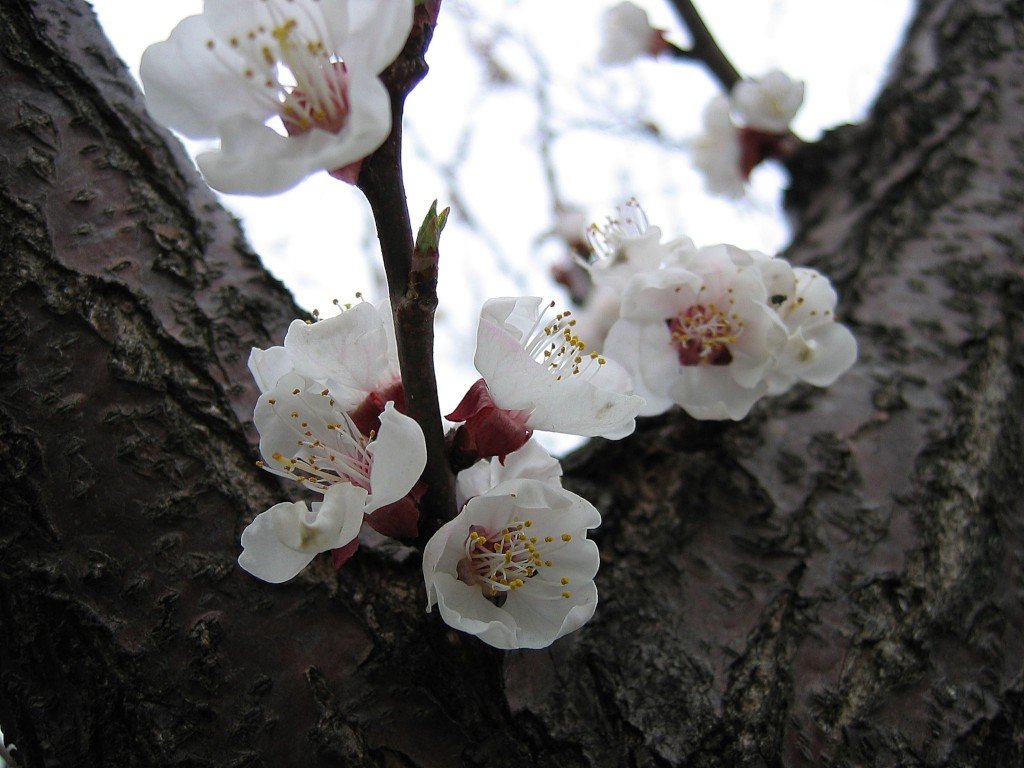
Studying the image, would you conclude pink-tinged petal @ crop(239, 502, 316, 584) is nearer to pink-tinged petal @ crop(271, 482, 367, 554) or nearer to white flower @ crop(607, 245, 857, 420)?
pink-tinged petal @ crop(271, 482, 367, 554)

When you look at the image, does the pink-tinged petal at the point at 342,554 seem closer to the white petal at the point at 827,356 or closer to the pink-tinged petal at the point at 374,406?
the pink-tinged petal at the point at 374,406

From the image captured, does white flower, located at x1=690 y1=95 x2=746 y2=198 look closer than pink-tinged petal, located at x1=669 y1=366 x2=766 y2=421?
No

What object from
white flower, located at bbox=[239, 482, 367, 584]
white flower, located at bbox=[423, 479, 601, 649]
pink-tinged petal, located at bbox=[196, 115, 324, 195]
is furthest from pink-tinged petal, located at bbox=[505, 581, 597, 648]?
pink-tinged petal, located at bbox=[196, 115, 324, 195]

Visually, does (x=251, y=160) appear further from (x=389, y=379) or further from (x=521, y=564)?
(x=521, y=564)

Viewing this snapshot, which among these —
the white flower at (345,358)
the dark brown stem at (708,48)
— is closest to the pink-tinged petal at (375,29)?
the white flower at (345,358)

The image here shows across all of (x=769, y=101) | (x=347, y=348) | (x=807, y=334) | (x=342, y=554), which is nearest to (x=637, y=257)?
(x=807, y=334)

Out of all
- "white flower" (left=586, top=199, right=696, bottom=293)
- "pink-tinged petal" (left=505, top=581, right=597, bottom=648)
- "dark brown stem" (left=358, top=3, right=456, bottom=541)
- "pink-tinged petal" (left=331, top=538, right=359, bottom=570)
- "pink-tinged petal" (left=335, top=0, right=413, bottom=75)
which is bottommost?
"pink-tinged petal" (left=505, top=581, right=597, bottom=648)

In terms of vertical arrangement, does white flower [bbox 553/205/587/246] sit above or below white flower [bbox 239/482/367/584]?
below
